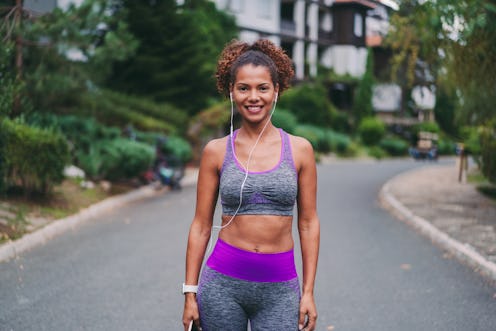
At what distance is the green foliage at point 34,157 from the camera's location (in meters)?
11.1

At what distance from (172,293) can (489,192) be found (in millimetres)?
12080

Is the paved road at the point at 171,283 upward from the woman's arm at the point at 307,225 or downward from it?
downward

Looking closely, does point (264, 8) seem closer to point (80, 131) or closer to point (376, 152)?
point (376, 152)

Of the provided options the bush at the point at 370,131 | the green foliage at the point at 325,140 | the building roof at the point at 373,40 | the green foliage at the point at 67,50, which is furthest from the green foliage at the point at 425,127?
the green foliage at the point at 67,50

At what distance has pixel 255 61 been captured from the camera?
2.95 meters

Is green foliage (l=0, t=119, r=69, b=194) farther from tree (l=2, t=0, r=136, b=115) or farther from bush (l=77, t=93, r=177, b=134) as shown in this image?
bush (l=77, t=93, r=177, b=134)

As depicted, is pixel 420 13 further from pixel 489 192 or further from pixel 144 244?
pixel 489 192

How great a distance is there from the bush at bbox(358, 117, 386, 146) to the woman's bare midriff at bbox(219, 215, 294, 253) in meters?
40.8

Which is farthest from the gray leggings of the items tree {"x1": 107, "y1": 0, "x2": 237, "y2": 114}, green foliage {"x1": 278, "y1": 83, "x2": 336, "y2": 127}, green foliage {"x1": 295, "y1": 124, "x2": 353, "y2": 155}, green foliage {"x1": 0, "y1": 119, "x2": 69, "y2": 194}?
green foliage {"x1": 278, "y1": 83, "x2": 336, "y2": 127}

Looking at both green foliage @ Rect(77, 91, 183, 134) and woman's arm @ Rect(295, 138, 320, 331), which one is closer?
woman's arm @ Rect(295, 138, 320, 331)

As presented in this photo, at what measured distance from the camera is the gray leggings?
285cm

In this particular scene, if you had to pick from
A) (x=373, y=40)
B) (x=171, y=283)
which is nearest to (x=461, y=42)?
(x=171, y=283)

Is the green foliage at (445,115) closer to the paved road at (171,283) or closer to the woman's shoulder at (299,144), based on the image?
the paved road at (171,283)

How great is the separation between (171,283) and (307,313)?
4.39 meters
